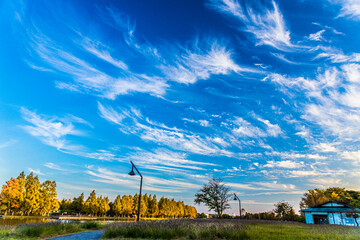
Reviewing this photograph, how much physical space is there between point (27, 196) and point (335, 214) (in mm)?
64329

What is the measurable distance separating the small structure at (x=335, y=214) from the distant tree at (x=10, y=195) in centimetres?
6193

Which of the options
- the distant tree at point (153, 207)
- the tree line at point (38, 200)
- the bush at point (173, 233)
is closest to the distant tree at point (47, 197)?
the tree line at point (38, 200)

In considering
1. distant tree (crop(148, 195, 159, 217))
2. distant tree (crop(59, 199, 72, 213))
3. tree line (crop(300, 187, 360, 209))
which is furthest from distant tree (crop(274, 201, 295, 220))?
distant tree (crop(59, 199, 72, 213))

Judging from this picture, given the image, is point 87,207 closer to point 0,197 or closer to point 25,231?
point 0,197

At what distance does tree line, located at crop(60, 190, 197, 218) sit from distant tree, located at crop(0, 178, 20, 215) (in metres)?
19.7

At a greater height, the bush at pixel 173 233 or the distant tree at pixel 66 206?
the bush at pixel 173 233

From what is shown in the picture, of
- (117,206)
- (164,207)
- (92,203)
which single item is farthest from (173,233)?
(164,207)

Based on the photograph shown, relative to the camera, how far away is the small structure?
35975 millimetres

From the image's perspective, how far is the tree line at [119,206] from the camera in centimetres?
6306

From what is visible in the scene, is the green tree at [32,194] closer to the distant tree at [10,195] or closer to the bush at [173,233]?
the distant tree at [10,195]

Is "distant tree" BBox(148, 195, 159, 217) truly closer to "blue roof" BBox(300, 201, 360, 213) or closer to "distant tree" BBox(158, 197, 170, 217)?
"distant tree" BBox(158, 197, 170, 217)

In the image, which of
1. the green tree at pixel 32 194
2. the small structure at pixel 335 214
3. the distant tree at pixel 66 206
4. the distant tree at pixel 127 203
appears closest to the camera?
the small structure at pixel 335 214

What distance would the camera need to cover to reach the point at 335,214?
38.0 m

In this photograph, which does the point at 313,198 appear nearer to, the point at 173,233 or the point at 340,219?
the point at 340,219
